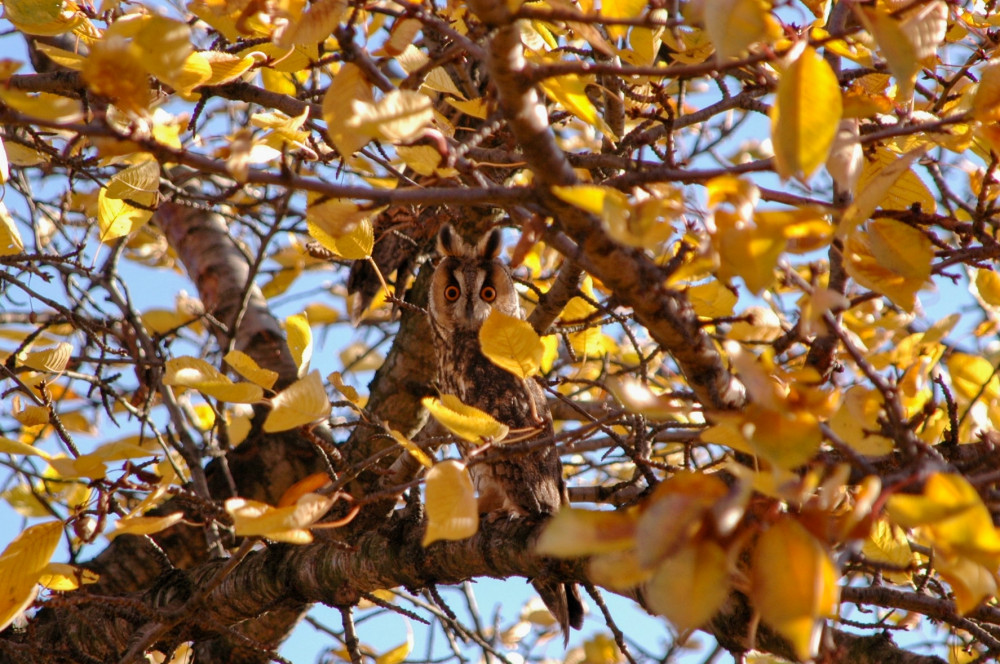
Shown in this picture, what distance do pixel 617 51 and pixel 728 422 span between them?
0.64 meters

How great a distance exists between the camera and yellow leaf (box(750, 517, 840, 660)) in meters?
0.67

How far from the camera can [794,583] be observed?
2.24ft

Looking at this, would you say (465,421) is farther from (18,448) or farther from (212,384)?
(18,448)

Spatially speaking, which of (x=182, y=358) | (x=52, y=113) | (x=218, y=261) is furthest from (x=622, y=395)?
(x=218, y=261)

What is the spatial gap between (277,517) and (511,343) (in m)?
0.42

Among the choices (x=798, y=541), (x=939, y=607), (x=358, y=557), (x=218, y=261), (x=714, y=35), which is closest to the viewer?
(x=798, y=541)

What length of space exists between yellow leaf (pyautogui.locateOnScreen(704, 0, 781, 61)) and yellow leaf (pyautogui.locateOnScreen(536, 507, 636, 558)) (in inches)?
18.3

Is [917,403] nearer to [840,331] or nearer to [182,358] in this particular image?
[840,331]

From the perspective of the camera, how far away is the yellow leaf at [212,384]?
49.6 inches

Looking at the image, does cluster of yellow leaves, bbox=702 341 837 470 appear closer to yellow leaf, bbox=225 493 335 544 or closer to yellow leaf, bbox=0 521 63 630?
yellow leaf, bbox=225 493 335 544

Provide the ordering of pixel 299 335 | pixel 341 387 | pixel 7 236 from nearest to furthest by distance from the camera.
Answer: pixel 299 335 < pixel 7 236 < pixel 341 387

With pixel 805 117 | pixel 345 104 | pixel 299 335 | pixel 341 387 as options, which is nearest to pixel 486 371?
pixel 341 387

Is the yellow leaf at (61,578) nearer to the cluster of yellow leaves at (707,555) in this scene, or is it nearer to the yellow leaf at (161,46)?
the yellow leaf at (161,46)

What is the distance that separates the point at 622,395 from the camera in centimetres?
88
